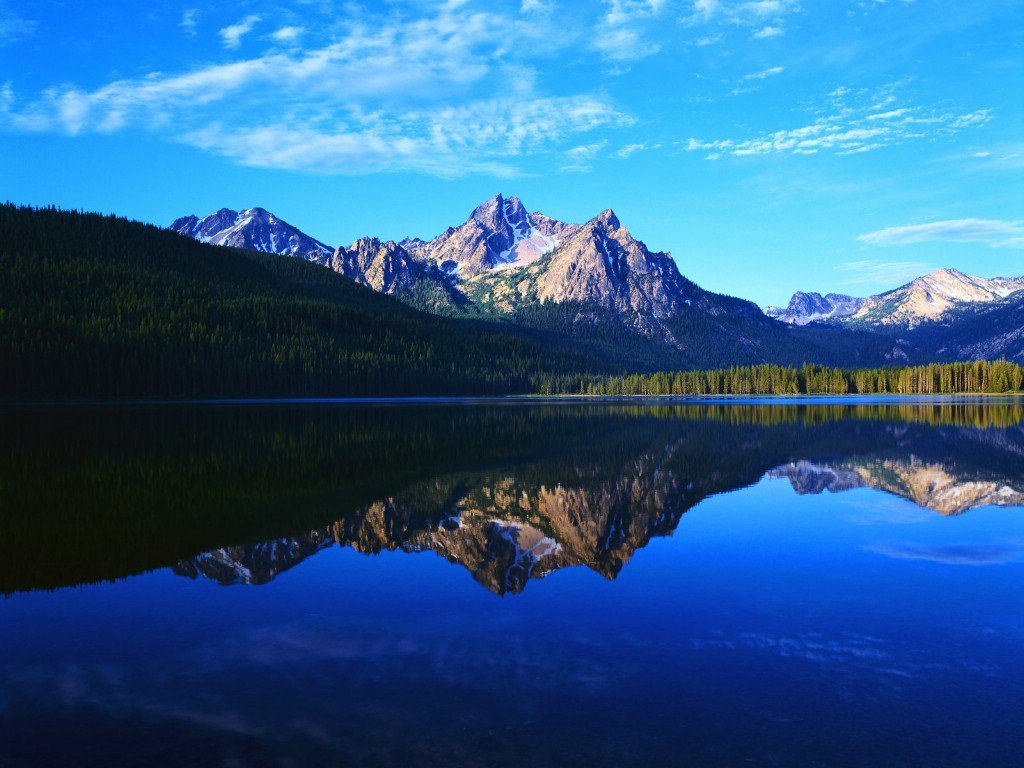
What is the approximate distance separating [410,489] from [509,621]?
1934cm

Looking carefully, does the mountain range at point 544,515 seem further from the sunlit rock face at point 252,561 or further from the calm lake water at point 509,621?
the calm lake water at point 509,621

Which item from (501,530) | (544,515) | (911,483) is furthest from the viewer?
(911,483)

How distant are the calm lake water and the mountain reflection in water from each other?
0.24 m

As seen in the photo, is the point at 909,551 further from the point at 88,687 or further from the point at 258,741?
the point at 88,687

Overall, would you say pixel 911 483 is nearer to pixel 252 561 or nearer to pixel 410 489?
pixel 410 489

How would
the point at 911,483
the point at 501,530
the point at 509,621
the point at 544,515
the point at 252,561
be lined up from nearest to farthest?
the point at 509,621 < the point at 252,561 < the point at 501,530 < the point at 544,515 < the point at 911,483

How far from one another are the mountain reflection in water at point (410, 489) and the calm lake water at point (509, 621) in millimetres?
238

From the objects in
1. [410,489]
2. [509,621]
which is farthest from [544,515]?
[509,621]

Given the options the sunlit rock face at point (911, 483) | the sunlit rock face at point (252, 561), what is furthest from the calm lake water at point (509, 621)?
the sunlit rock face at point (911, 483)

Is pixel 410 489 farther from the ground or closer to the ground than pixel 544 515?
farther from the ground

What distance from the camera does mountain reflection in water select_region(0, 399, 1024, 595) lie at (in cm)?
2305

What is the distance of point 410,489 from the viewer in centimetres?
3566

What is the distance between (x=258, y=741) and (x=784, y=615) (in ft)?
40.2

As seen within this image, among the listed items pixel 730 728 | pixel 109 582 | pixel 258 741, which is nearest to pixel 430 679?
pixel 258 741
